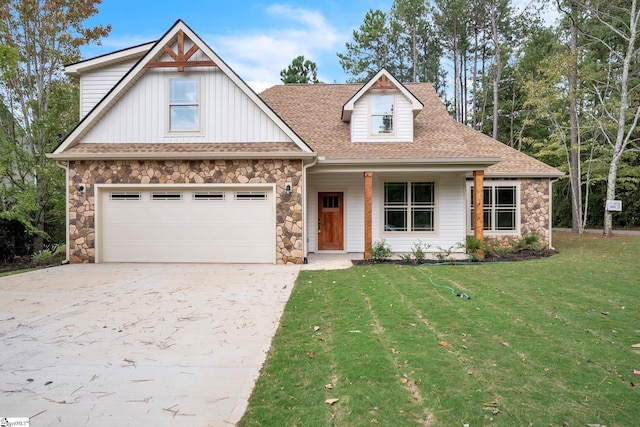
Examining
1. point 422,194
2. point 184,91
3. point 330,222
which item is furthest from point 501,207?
point 184,91

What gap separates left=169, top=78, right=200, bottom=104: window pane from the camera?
387 inches

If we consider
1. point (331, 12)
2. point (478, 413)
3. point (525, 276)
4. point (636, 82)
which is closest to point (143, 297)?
point (478, 413)

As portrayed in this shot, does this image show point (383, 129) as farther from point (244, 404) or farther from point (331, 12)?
point (331, 12)

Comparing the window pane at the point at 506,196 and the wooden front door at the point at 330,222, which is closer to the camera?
the wooden front door at the point at 330,222

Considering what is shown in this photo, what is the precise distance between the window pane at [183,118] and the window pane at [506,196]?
A: 1012cm

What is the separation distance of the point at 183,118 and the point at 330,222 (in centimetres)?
540

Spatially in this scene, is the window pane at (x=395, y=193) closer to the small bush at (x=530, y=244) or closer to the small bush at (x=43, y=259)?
the small bush at (x=530, y=244)

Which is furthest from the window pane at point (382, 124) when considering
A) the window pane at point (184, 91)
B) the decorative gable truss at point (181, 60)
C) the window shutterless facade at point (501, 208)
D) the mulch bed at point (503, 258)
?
the window pane at point (184, 91)

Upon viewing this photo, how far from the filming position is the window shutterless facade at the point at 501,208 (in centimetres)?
1248

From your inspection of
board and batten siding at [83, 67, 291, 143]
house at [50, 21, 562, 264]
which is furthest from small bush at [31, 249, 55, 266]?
board and batten siding at [83, 67, 291, 143]

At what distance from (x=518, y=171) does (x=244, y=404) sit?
12501 millimetres

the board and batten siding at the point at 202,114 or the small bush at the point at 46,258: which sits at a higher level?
the board and batten siding at the point at 202,114

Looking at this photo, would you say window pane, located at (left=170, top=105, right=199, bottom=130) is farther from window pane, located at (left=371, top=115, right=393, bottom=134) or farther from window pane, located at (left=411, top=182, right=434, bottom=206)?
window pane, located at (left=411, top=182, right=434, bottom=206)

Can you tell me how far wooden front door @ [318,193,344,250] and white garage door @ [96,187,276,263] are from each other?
2.52 meters
